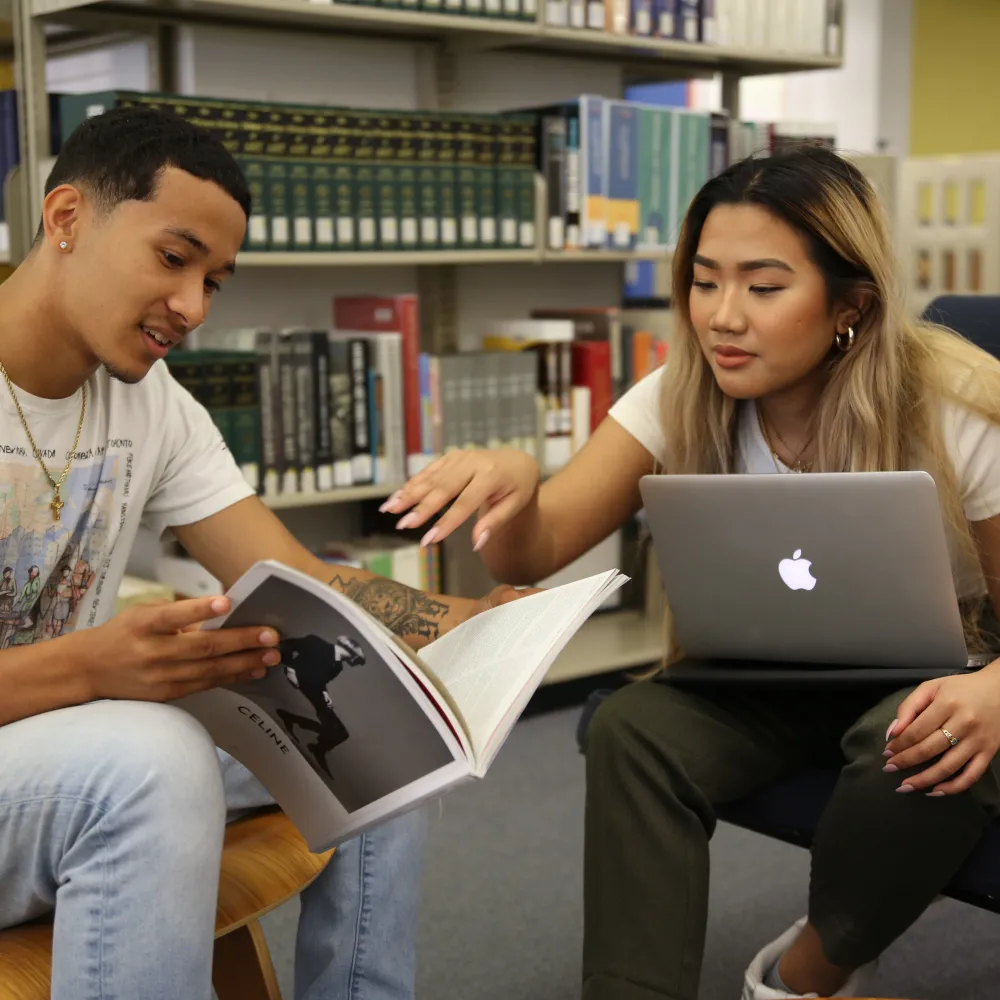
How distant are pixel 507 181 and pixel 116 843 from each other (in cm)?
208

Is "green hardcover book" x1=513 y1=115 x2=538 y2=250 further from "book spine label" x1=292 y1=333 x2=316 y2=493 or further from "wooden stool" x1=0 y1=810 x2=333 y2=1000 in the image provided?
"wooden stool" x1=0 y1=810 x2=333 y2=1000

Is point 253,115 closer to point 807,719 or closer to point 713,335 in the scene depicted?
point 713,335

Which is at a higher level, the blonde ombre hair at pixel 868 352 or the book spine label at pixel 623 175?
the book spine label at pixel 623 175

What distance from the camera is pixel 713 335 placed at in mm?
1540

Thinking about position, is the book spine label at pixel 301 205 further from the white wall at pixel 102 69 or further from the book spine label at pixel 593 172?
the book spine label at pixel 593 172

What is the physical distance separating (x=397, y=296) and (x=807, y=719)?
1.63 m

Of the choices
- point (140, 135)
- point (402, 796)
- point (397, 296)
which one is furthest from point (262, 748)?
point (397, 296)

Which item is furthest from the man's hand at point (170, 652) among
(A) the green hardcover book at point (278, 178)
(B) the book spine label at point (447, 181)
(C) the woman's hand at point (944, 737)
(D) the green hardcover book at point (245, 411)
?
(B) the book spine label at point (447, 181)

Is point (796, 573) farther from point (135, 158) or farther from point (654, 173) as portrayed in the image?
point (654, 173)

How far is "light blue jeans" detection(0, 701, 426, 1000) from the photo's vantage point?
40.4 inches

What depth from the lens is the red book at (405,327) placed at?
2.82 m

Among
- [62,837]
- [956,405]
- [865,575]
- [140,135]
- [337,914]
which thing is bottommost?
[337,914]

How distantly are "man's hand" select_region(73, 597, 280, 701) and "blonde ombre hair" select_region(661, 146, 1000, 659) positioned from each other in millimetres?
756

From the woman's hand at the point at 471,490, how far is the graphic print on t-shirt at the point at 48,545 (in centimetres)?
27
